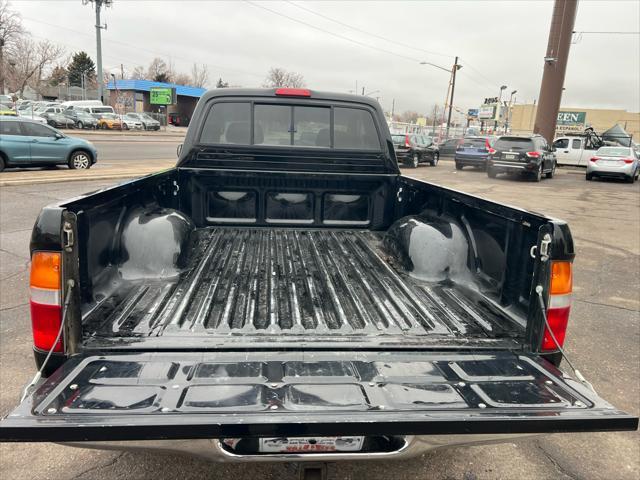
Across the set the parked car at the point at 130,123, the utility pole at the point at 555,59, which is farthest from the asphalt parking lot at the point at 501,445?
the parked car at the point at 130,123

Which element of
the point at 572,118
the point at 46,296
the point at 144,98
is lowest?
the point at 46,296

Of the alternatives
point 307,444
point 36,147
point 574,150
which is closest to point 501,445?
point 307,444

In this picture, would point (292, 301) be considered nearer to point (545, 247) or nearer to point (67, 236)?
point (67, 236)

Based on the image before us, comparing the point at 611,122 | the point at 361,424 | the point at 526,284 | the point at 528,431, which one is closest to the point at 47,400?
the point at 361,424

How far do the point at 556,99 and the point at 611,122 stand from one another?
5651cm

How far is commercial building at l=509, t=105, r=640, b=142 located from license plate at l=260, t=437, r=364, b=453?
68.7 metres

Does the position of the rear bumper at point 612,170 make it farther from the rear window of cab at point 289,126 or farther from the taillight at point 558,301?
the taillight at point 558,301

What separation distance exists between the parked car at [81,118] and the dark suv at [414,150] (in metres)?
31.7

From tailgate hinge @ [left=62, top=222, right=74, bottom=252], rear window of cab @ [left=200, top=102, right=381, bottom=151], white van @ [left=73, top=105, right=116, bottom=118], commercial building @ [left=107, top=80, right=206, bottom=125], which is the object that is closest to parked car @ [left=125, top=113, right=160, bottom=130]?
white van @ [left=73, top=105, right=116, bottom=118]

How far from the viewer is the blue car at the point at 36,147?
46.0 ft

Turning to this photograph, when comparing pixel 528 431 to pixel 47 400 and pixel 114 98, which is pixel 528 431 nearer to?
pixel 47 400

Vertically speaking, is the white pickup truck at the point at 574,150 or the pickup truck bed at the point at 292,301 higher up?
the white pickup truck at the point at 574,150

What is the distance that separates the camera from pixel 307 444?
179cm

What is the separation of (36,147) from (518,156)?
17.7 meters
